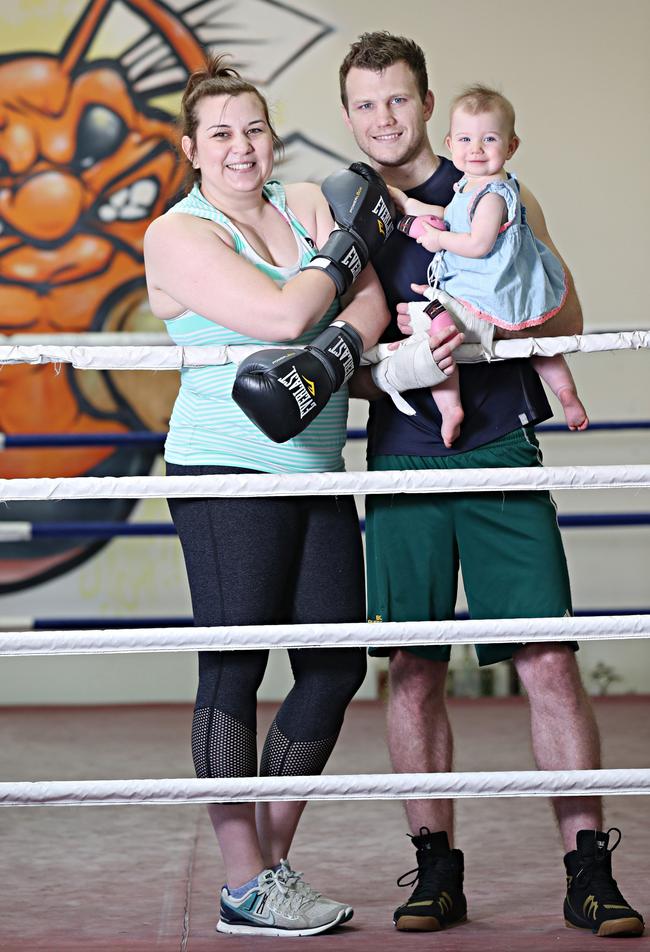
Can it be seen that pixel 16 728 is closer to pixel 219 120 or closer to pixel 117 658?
pixel 117 658

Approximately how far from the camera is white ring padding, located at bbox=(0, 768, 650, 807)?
5.12 feet

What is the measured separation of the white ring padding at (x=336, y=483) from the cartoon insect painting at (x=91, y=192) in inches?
119

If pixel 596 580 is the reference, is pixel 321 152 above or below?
above

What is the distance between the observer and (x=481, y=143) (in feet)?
5.87

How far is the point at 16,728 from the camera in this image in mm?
4055

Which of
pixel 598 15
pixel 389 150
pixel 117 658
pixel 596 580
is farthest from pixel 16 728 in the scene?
pixel 598 15

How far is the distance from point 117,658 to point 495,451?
2.88 m

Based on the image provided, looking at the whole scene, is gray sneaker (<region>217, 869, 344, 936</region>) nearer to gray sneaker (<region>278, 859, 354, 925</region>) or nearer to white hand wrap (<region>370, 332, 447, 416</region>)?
gray sneaker (<region>278, 859, 354, 925</region>)

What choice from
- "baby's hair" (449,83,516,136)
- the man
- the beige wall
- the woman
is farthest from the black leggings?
the beige wall

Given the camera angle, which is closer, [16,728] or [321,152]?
[16,728]

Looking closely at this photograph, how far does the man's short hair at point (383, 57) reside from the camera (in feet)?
6.04

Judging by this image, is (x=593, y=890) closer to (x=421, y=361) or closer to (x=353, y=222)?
(x=421, y=361)

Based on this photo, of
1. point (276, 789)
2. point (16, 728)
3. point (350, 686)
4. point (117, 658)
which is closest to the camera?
point (276, 789)

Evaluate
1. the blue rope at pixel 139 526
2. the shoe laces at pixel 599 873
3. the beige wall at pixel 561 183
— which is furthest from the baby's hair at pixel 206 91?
the beige wall at pixel 561 183
